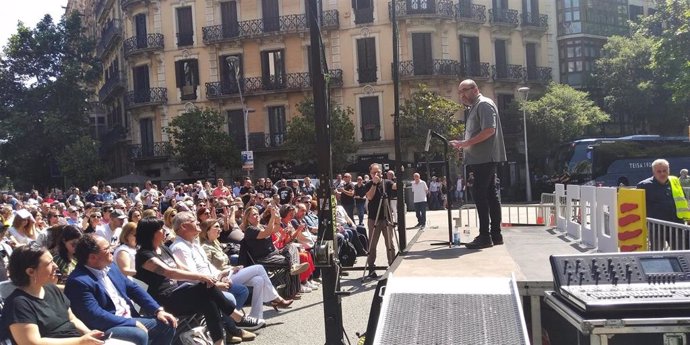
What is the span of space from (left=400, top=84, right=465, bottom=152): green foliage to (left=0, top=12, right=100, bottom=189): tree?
23.9 metres

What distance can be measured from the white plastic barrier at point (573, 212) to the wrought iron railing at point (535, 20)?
33.3 metres

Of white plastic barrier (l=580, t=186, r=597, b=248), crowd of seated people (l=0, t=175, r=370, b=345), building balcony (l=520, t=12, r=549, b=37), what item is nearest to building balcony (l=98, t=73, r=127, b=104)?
building balcony (l=520, t=12, r=549, b=37)

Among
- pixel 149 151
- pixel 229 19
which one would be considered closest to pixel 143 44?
pixel 229 19

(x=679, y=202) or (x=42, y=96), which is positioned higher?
(x=42, y=96)

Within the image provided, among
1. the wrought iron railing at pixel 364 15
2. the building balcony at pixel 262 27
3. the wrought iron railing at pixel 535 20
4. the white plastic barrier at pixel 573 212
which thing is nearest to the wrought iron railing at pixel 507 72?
the wrought iron railing at pixel 535 20

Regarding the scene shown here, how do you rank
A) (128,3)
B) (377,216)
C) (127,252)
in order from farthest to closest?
(128,3) → (377,216) → (127,252)

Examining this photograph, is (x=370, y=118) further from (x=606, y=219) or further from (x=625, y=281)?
(x=625, y=281)

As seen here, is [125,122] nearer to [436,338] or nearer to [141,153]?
[141,153]

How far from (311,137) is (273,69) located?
22.7ft

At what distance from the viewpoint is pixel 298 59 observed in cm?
3694

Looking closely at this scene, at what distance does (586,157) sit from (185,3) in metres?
24.4

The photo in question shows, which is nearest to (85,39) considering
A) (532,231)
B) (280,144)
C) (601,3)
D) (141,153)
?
(141,153)

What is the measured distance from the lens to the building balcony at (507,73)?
125 ft

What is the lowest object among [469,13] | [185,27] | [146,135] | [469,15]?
[146,135]
